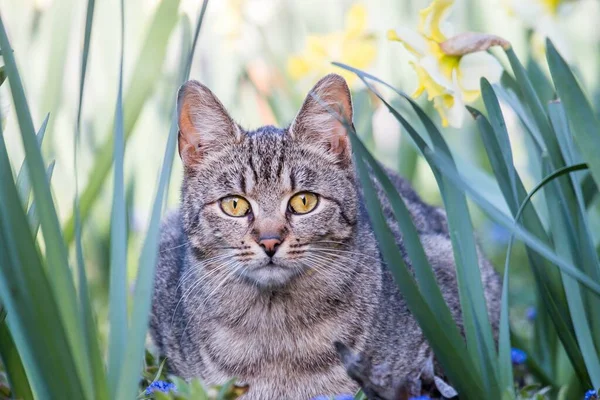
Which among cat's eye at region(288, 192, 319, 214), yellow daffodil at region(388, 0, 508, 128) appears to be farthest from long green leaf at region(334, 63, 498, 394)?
cat's eye at region(288, 192, 319, 214)

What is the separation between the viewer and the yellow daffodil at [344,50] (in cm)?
371

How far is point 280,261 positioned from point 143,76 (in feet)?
2.09

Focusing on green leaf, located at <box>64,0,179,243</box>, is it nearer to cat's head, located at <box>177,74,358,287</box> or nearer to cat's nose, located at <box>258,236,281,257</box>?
cat's head, located at <box>177,74,358,287</box>

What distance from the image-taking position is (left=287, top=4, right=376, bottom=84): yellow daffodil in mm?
3709

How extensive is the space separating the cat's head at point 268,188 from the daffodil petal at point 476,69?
0.32 metres

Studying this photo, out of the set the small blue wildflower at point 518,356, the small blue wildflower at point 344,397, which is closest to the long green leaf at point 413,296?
the small blue wildflower at point 344,397

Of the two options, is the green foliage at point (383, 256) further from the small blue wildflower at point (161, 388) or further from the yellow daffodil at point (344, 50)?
the yellow daffodil at point (344, 50)

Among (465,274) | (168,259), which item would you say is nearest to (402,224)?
(465,274)

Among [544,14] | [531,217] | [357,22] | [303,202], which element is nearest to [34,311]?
[303,202]

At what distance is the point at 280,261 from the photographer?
82.4 inches

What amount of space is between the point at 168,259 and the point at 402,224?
1.28 metres

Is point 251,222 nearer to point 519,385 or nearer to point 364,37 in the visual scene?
point 519,385

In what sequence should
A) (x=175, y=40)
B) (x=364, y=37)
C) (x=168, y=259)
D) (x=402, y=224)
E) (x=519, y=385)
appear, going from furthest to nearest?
(x=175, y=40) → (x=364, y=37) → (x=168, y=259) → (x=519, y=385) → (x=402, y=224)

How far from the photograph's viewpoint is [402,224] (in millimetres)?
1774
